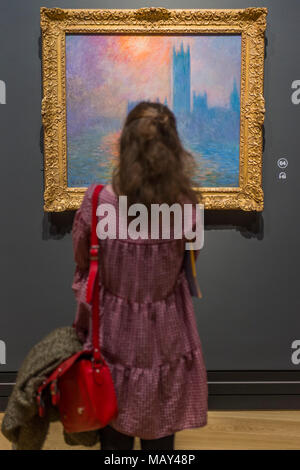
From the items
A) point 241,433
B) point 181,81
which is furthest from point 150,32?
point 241,433

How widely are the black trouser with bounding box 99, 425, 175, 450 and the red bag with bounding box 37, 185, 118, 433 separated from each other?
0.13 metres

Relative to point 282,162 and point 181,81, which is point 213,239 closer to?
point 282,162

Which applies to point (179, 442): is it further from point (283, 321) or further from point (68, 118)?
point (68, 118)

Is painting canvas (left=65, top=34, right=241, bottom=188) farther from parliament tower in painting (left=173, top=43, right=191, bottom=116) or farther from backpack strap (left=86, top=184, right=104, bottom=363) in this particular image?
backpack strap (left=86, top=184, right=104, bottom=363)

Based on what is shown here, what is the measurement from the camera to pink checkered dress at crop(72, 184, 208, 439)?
4.74 ft

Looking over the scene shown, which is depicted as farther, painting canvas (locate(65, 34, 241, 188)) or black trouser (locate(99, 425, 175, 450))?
painting canvas (locate(65, 34, 241, 188))

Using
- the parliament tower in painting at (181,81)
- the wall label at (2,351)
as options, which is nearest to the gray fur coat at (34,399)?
the wall label at (2,351)

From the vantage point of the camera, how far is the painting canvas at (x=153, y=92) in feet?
8.52

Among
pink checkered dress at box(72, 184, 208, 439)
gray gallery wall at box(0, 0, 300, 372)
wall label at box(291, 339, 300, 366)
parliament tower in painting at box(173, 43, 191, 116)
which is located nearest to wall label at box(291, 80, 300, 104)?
gray gallery wall at box(0, 0, 300, 372)

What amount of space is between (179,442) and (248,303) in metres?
0.94

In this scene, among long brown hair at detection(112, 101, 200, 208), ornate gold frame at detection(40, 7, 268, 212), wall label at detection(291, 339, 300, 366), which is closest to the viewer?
long brown hair at detection(112, 101, 200, 208)

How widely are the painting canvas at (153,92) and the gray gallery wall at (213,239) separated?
206 millimetres

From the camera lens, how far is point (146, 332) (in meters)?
1.48
